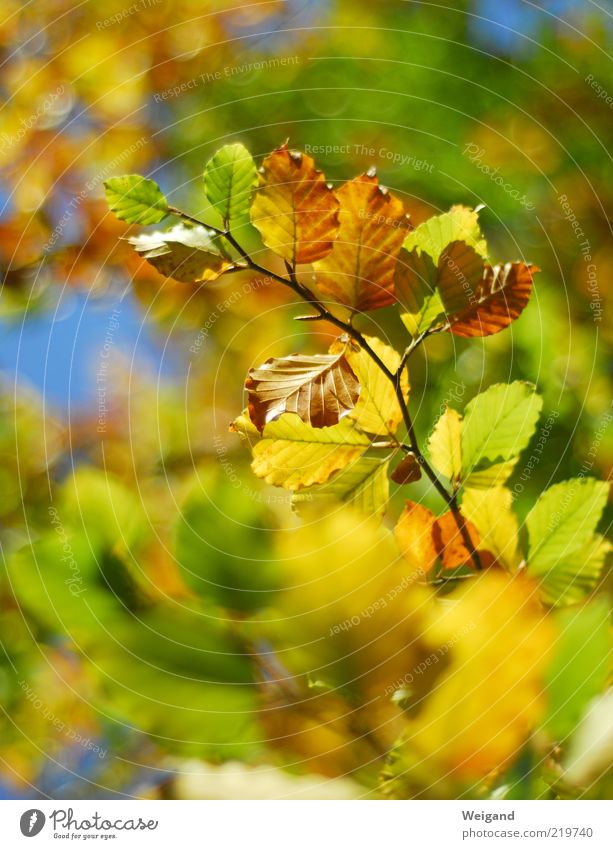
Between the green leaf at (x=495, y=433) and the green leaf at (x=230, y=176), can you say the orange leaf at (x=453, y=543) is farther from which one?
the green leaf at (x=230, y=176)

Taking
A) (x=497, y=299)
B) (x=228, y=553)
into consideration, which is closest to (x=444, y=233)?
(x=497, y=299)

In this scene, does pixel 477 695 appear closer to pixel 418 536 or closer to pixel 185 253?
pixel 418 536

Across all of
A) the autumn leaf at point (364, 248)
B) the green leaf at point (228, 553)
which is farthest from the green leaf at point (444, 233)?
the green leaf at point (228, 553)

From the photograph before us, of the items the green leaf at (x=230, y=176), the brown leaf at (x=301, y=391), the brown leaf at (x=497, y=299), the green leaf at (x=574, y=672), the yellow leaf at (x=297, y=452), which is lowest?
the green leaf at (x=574, y=672)

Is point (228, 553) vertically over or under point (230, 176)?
under

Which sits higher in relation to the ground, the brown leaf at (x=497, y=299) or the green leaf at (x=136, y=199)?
the green leaf at (x=136, y=199)

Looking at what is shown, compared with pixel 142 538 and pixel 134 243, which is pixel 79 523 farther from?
pixel 134 243

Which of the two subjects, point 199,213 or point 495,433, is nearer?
point 495,433
